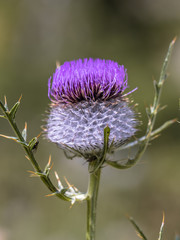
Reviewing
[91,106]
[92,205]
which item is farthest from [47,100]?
[92,205]

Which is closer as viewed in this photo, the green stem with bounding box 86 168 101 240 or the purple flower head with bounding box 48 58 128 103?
the green stem with bounding box 86 168 101 240

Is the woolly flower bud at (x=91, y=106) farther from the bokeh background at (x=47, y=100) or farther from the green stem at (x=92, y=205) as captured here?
the bokeh background at (x=47, y=100)

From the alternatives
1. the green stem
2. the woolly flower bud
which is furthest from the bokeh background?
the green stem

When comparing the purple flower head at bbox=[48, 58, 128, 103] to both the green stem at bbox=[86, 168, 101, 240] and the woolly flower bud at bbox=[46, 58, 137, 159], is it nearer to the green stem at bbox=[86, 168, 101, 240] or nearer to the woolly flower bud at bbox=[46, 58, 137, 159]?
the woolly flower bud at bbox=[46, 58, 137, 159]

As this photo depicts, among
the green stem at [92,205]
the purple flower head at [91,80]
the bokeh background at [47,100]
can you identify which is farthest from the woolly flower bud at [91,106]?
the bokeh background at [47,100]

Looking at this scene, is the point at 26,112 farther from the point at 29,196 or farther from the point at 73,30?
the point at 73,30

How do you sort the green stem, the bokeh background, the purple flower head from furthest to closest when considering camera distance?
the bokeh background < the purple flower head < the green stem
